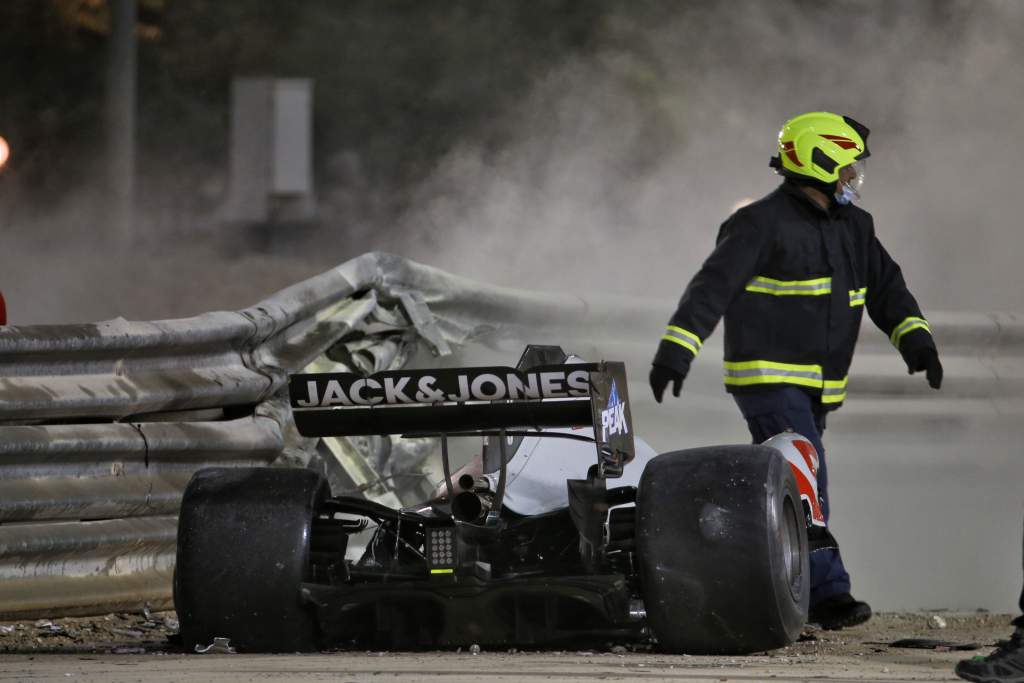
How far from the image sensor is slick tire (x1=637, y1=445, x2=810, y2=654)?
517 centimetres

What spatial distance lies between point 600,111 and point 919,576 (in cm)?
1072

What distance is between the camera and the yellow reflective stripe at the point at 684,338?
6750 mm

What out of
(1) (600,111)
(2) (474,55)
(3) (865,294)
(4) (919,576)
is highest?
(2) (474,55)

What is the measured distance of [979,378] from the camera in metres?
9.71

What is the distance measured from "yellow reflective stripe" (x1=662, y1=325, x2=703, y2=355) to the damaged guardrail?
1.63 meters

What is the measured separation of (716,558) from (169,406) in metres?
2.81

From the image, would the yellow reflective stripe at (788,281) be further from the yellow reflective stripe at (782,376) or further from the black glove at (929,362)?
the black glove at (929,362)

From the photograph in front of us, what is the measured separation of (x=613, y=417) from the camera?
18.0 feet

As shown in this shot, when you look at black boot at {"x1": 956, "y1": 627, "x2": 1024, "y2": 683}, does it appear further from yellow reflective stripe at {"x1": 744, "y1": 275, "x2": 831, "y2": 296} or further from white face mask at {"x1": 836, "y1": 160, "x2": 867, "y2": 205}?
white face mask at {"x1": 836, "y1": 160, "x2": 867, "y2": 205}

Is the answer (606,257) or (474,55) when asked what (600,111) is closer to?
(474,55)

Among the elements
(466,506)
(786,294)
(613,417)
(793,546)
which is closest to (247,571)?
(466,506)

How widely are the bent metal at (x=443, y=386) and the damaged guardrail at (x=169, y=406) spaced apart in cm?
161

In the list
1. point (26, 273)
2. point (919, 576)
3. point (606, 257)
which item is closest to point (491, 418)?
point (919, 576)

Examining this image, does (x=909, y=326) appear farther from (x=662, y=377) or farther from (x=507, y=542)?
(x=507, y=542)
